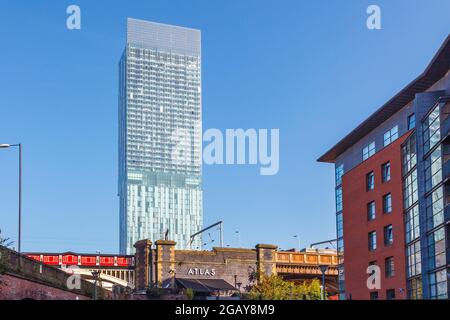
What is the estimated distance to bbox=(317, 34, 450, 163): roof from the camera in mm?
54094

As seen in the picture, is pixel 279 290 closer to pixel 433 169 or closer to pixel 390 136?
pixel 390 136

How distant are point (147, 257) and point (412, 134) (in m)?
48.4

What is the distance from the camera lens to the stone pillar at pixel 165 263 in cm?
9475

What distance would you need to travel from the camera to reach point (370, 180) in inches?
2721

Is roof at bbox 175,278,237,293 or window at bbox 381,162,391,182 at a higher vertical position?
window at bbox 381,162,391,182

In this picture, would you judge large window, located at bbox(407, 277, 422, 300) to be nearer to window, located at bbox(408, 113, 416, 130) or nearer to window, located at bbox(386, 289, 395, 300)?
window, located at bbox(386, 289, 395, 300)

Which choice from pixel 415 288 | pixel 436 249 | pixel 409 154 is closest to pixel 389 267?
pixel 415 288

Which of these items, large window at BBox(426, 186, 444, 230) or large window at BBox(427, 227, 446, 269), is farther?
large window at BBox(426, 186, 444, 230)

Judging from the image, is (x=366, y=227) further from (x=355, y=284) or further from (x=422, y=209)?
(x=422, y=209)

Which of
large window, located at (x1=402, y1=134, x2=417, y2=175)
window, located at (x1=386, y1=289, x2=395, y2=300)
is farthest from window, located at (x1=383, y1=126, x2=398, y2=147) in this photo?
window, located at (x1=386, y1=289, x2=395, y2=300)

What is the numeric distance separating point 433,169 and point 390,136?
42.2 ft

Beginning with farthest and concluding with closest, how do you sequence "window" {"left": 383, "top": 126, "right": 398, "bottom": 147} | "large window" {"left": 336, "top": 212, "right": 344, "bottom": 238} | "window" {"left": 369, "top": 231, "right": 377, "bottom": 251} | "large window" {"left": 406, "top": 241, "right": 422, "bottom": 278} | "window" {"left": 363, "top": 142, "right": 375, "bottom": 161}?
1. "large window" {"left": 336, "top": 212, "right": 344, "bottom": 238}
2. "window" {"left": 363, "top": 142, "right": 375, "bottom": 161}
3. "window" {"left": 369, "top": 231, "right": 377, "bottom": 251}
4. "window" {"left": 383, "top": 126, "right": 398, "bottom": 147}
5. "large window" {"left": 406, "top": 241, "right": 422, "bottom": 278}

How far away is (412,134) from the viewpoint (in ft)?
189
